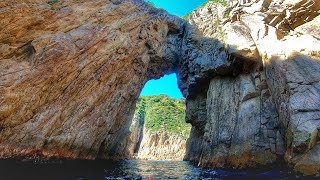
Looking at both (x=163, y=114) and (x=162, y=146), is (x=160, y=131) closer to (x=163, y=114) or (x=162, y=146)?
(x=162, y=146)

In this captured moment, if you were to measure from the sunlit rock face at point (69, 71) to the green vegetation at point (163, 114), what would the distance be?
46.6 meters

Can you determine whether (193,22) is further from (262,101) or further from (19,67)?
(19,67)

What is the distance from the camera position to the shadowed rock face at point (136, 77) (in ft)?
54.9

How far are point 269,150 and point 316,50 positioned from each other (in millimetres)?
8014

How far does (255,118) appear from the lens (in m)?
19.9

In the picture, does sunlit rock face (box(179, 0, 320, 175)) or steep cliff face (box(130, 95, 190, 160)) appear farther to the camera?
steep cliff face (box(130, 95, 190, 160))

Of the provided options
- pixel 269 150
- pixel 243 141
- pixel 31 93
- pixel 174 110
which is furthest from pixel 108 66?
pixel 174 110

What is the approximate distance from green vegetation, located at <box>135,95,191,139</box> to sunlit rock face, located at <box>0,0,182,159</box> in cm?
4664

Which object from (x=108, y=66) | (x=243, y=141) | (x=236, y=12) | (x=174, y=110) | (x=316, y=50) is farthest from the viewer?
(x=174, y=110)

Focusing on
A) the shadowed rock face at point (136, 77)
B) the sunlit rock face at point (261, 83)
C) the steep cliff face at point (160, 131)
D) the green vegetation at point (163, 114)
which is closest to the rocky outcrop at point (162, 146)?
the steep cliff face at point (160, 131)

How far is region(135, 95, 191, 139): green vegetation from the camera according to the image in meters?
76.1

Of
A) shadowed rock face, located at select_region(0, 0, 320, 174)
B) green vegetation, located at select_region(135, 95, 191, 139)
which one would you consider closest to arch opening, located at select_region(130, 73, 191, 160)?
green vegetation, located at select_region(135, 95, 191, 139)

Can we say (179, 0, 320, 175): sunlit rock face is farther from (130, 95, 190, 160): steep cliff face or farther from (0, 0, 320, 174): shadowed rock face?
(130, 95, 190, 160): steep cliff face

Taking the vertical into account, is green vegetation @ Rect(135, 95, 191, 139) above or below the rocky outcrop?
above
